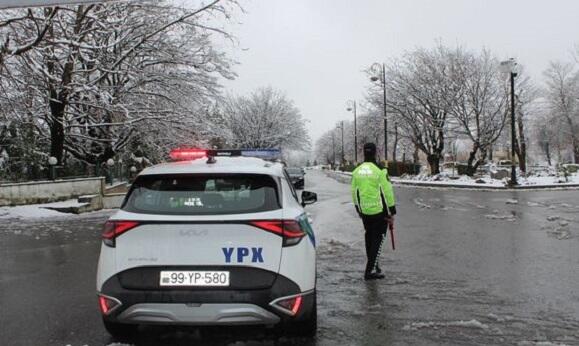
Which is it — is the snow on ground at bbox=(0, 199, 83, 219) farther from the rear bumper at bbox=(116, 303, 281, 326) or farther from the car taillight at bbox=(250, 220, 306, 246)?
the car taillight at bbox=(250, 220, 306, 246)

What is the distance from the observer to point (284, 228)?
4.30 meters

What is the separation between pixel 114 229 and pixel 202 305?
0.92m

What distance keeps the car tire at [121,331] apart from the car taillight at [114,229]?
768 millimetres

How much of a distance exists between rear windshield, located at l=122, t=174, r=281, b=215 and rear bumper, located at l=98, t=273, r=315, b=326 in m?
0.58

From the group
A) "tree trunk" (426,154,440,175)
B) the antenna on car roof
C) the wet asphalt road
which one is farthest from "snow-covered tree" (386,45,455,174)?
the antenna on car roof

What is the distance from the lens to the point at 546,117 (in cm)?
6744

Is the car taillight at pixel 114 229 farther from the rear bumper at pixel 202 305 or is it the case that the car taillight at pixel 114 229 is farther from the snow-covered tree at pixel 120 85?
the snow-covered tree at pixel 120 85

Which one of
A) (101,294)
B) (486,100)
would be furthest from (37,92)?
(486,100)

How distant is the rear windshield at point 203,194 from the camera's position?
438 cm

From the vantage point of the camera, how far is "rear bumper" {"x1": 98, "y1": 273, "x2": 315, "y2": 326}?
4141 mm

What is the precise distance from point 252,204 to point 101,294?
4.47 ft

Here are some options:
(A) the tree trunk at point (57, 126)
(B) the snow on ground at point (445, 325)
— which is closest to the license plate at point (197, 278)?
(B) the snow on ground at point (445, 325)

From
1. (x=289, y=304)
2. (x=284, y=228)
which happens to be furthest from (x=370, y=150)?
(x=289, y=304)

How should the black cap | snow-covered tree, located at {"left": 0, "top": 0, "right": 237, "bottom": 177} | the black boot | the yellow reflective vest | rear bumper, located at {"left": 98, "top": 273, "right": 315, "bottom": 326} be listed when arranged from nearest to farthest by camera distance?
rear bumper, located at {"left": 98, "top": 273, "right": 315, "bottom": 326}
the yellow reflective vest
the black boot
the black cap
snow-covered tree, located at {"left": 0, "top": 0, "right": 237, "bottom": 177}
